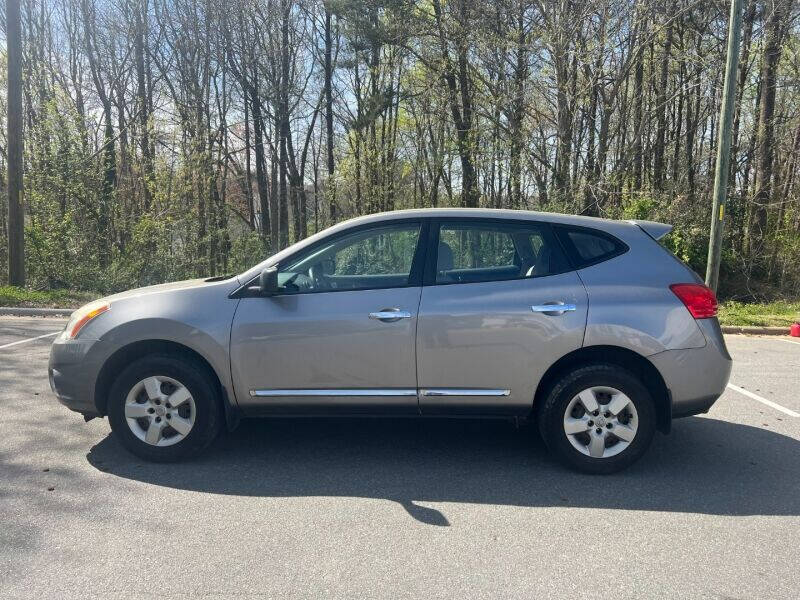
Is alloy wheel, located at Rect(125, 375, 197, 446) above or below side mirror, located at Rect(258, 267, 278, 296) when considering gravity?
below

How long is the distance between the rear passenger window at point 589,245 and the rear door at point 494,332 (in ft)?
0.34

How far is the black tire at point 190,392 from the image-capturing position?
4.36 meters

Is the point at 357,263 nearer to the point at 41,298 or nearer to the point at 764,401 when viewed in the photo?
the point at 764,401

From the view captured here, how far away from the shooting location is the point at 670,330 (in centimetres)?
423

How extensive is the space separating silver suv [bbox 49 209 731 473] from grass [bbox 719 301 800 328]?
8.84m

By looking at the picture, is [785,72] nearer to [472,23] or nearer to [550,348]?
[472,23]

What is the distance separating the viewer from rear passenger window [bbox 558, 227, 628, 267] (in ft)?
14.5

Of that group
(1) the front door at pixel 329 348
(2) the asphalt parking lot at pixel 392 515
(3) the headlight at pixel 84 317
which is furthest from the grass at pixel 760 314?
(3) the headlight at pixel 84 317

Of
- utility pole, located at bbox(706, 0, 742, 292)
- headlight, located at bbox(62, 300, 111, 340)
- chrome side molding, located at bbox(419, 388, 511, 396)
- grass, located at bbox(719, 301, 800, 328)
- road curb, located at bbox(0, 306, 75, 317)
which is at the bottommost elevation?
grass, located at bbox(719, 301, 800, 328)

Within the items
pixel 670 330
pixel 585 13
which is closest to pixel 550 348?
pixel 670 330

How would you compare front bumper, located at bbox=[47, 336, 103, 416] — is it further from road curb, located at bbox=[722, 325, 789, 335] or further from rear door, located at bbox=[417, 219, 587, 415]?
road curb, located at bbox=[722, 325, 789, 335]

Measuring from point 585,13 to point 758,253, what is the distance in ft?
24.8

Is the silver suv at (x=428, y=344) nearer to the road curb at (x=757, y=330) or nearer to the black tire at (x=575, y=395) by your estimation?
the black tire at (x=575, y=395)

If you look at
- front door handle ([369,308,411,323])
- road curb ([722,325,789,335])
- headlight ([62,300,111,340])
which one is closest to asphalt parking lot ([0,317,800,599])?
headlight ([62,300,111,340])
